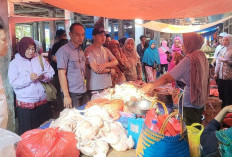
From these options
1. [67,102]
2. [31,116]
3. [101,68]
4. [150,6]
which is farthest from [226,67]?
[31,116]

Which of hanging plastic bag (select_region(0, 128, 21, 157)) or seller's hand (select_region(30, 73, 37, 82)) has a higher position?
seller's hand (select_region(30, 73, 37, 82))

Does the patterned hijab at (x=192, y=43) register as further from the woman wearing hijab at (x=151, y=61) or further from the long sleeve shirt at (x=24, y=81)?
the woman wearing hijab at (x=151, y=61)

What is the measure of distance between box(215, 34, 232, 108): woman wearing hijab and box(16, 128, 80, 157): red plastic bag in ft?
16.6

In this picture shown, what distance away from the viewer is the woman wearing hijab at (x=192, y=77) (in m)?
2.94

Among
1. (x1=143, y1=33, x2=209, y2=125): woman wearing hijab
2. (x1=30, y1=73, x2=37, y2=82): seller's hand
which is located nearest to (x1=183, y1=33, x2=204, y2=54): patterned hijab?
(x1=143, y1=33, x2=209, y2=125): woman wearing hijab

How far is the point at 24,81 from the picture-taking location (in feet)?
9.91

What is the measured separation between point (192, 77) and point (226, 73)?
3.23 meters

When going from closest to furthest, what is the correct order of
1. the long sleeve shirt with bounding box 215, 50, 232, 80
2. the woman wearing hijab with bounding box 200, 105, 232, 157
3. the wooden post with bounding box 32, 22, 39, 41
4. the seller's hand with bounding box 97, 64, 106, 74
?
the woman wearing hijab with bounding box 200, 105, 232, 157, the seller's hand with bounding box 97, 64, 106, 74, the long sleeve shirt with bounding box 215, 50, 232, 80, the wooden post with bounding box 32, 22, 39, 41

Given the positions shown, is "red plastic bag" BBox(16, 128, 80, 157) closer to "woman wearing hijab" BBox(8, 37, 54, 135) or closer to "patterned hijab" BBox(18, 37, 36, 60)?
"woman wearing hijab" BBox(8, 37, 54, 135)

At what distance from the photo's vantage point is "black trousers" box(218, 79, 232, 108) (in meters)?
5.59

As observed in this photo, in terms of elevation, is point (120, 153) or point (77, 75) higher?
point (77, 75)

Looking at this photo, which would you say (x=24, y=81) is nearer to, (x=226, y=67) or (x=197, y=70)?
(x=197, y=70)

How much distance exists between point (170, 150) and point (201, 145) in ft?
1.59

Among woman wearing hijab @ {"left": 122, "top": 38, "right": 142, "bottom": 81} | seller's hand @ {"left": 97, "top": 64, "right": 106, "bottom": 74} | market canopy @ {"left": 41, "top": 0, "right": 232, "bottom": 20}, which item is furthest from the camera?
woman wearing hijab @ {"left": 122, "top": 38, "right": 142, "bottom": 81}
